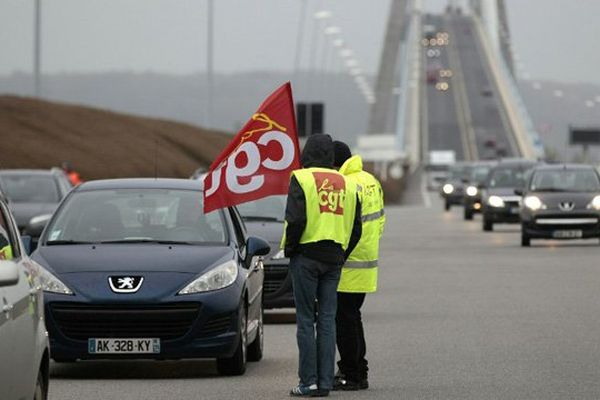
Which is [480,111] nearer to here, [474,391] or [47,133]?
[47,133]

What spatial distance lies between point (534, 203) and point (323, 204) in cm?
2625

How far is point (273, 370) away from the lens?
14.8 m

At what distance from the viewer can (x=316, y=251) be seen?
1299cm

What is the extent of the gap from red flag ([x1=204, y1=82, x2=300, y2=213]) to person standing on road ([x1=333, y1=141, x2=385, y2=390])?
2.48 ft

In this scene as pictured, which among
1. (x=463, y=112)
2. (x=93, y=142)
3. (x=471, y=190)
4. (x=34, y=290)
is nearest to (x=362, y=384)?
(x=34, y=290)

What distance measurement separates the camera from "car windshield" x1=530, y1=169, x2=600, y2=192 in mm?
39719

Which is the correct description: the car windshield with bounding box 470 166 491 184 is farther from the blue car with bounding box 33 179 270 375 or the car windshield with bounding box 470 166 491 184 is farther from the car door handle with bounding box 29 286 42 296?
the car door handle with bounding box 29 286 42 296

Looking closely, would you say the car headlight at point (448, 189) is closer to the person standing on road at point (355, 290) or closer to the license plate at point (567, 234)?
the license plate at point (567, 234)

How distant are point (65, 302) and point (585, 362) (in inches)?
160

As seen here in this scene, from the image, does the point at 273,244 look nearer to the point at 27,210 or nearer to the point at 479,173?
the point at 27,210

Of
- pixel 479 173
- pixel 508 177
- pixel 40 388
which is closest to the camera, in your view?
pixel 40 388

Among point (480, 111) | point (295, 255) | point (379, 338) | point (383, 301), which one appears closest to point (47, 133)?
point (383, 301)

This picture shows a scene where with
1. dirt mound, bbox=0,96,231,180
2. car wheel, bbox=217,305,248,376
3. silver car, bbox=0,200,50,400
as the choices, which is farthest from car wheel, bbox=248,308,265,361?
dirt mound, bbox=0,96,231,180

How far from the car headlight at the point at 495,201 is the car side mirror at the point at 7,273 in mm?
42190
